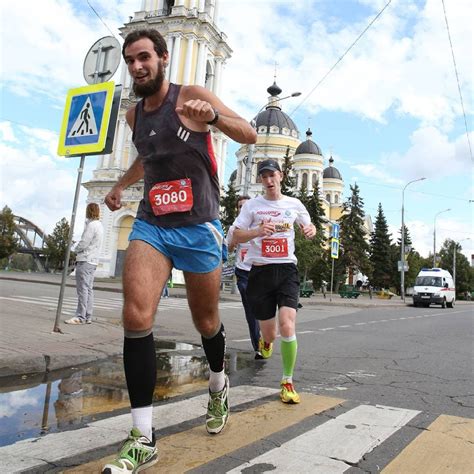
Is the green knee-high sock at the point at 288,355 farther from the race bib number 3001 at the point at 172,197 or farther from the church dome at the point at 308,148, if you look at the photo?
the church dome at the point at 308,148

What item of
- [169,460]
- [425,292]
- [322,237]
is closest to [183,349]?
[169,460]

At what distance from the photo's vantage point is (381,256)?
66.9 m

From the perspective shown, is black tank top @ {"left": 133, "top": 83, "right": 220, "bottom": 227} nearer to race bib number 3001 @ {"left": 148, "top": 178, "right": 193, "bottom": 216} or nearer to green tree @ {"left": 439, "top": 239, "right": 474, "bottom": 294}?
race bib number 3001 @ {"left": 148, "top": 178, "right": 193, "bottom": 216}

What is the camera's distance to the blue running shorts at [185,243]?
2.72 m

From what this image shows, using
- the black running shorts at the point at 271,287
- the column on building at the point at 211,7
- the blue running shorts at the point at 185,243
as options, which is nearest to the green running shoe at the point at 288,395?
the black running shorts at the point at 271,287

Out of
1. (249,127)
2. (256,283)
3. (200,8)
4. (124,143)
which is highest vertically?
(200,8)

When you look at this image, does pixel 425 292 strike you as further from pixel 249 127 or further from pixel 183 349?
pixel 249 127

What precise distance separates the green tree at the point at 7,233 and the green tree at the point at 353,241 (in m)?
40.5

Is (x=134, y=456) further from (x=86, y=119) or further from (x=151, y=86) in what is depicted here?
(x=86, y=119)

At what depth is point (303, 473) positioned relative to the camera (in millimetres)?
2295

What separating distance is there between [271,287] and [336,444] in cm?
185

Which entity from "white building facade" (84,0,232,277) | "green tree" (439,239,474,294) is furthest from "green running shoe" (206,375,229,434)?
"green tree" (439,239,474,294)

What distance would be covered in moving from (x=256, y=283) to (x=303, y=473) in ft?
7.71

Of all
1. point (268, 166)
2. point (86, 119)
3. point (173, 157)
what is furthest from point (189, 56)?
point (173, 157)
